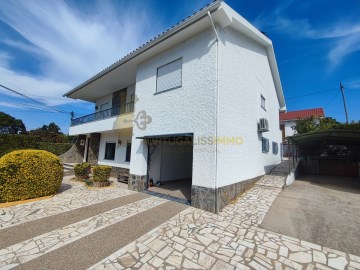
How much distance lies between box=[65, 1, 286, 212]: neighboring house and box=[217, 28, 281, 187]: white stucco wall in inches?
1.6

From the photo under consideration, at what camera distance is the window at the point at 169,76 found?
8.09 meters

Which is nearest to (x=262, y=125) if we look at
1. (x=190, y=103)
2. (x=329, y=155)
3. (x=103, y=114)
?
(x=190, y=103)

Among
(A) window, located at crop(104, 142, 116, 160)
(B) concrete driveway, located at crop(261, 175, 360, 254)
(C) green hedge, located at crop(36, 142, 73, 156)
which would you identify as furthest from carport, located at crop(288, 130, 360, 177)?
(C) green hedge, located at crop(36, 142, 73, 156)

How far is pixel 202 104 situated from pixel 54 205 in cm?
696

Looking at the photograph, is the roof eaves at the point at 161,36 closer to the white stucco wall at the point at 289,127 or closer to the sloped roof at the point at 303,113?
the white stucco wall at the point at 289,127

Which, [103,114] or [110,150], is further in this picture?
[110,150]

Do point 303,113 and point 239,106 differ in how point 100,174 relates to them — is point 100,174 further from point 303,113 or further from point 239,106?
point 303,113

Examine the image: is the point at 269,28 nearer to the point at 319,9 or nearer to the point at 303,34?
the point at 303,34

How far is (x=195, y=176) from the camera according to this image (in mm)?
6785

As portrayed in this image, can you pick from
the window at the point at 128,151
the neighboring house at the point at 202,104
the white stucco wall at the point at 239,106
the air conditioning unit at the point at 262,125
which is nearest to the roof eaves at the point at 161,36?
the neighboring house at the point at 202,104

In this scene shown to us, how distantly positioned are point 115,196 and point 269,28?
14233mm

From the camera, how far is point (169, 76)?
8477 mm

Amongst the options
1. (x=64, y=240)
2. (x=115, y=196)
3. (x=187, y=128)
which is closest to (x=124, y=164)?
(x=115, y=196)

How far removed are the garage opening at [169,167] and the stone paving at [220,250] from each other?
2.43 meters
